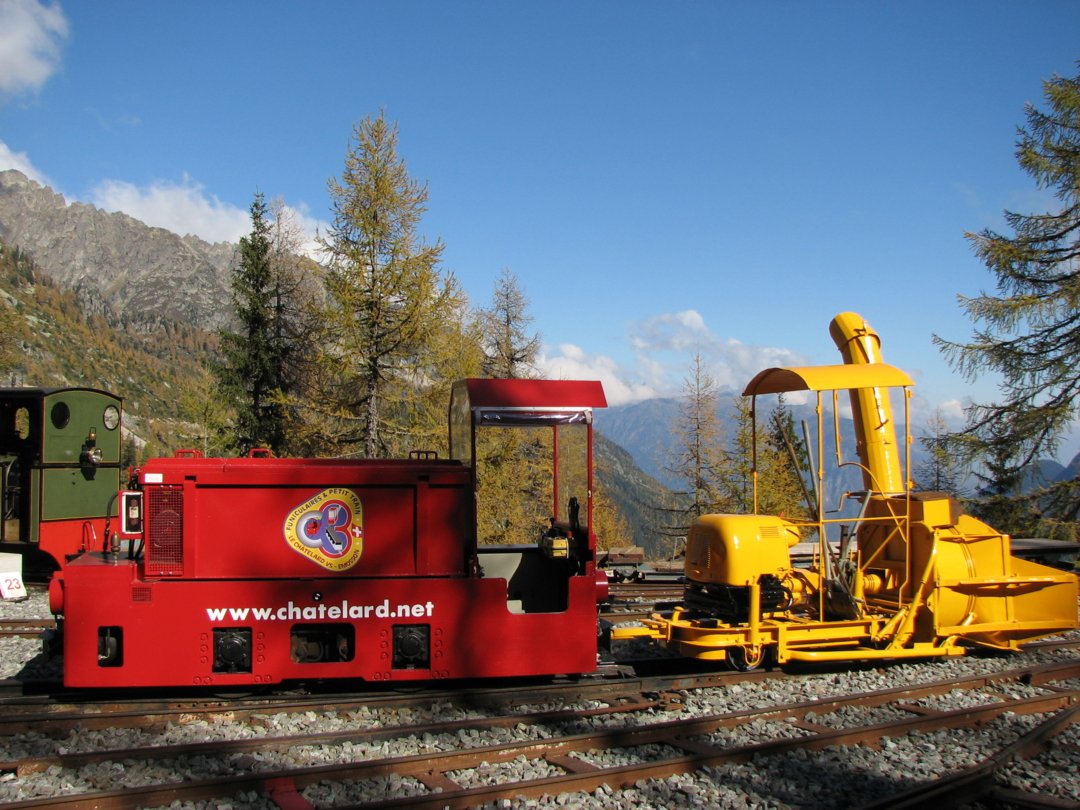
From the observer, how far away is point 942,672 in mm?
8602

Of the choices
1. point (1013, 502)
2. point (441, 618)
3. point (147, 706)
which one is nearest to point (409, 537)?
point (441, 618)

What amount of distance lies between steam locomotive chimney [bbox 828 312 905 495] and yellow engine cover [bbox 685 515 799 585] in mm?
1521

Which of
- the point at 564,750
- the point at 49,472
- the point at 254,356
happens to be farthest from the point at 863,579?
the point at 254,356

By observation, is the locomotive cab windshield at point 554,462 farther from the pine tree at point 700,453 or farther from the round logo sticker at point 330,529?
the pine tree at point 700,453

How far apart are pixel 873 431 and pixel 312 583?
6592 millimetres

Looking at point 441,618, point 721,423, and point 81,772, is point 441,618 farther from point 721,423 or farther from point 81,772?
point 721,423

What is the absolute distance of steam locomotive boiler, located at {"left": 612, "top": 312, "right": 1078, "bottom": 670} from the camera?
8.25m

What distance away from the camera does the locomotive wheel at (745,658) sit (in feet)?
26.8

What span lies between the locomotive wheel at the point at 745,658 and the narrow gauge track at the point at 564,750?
86 cm

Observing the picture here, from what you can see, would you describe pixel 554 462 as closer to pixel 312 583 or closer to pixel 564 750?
pixel 312 583

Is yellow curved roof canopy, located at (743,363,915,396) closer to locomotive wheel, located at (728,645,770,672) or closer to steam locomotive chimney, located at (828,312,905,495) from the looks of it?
steam locomotive chimney, located at (828,312,905,495)

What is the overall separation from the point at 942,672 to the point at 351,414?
14.9m

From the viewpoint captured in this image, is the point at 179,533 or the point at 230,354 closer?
the point at 179,533

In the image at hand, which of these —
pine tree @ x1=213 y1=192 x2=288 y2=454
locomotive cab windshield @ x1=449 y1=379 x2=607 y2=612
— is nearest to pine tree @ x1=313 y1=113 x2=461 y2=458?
pine tree @ x1=213 y1=192 x2=288 y2=454
